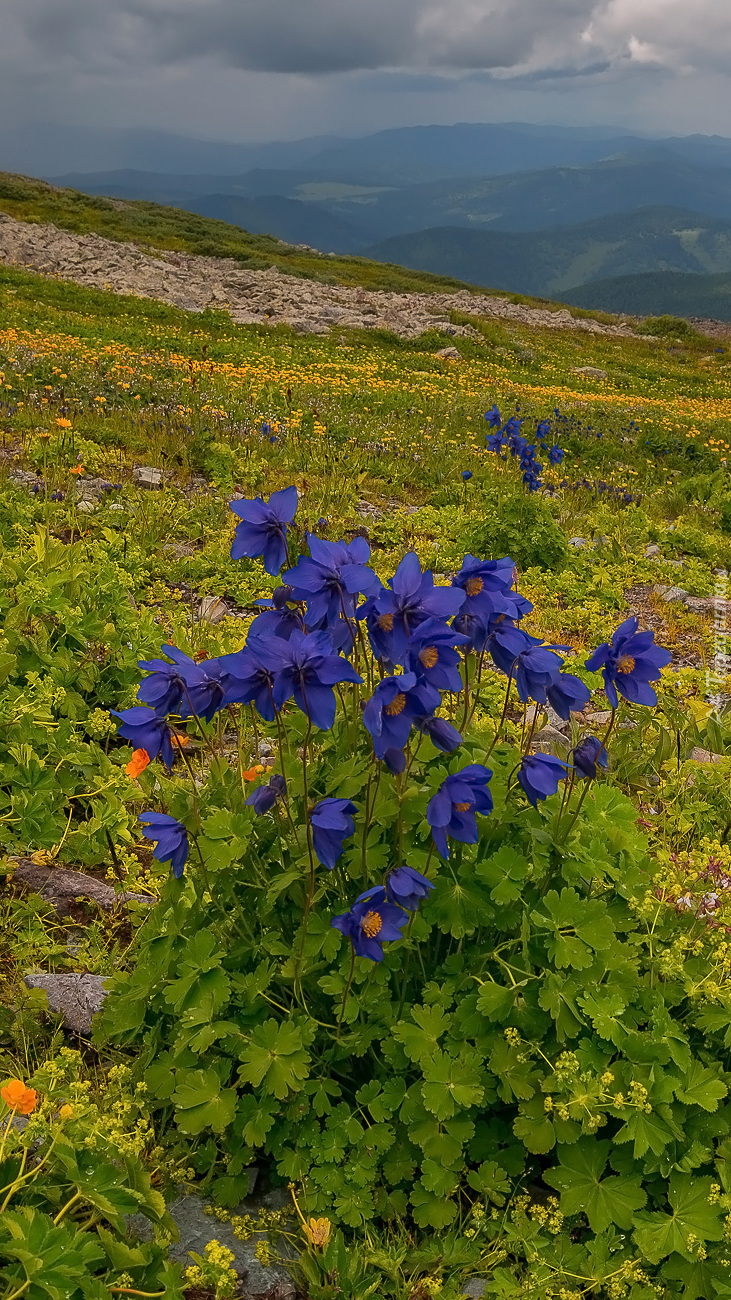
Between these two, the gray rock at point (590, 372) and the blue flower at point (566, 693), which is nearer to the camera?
the blue flower at point (566, 693)

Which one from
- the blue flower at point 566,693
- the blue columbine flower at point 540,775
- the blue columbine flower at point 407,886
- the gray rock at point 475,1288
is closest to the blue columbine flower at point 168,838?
the blue columbine flower at point 407,886

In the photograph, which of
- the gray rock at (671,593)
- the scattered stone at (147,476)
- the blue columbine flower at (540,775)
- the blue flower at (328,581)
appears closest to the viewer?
the blue flower at (328,581)

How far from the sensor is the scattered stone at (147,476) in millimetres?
8836

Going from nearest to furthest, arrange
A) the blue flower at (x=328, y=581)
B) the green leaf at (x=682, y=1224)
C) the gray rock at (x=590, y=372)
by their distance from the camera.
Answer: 1. the blue flower at (x=328, y=581)
2. the green leaf at (x=682, y=1224)
3. the gray rock at (x=590, y=372)

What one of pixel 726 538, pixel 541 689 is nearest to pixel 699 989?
pixel 541 689

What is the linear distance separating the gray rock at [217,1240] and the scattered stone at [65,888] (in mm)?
1311

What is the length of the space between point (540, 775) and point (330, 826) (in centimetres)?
67

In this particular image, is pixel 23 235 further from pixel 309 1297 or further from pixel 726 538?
pixel 309 1297

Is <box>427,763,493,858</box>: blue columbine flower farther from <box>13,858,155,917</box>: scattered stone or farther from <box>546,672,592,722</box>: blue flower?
<box>13,858,155,917</box>: scattered stone

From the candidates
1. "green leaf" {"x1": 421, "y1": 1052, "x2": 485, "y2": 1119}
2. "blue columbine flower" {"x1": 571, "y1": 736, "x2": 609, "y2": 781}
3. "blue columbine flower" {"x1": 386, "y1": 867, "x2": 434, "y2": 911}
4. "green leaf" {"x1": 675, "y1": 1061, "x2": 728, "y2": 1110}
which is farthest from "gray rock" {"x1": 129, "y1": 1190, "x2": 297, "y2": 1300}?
"blue columbine flower" {"x1": 571, "y1": 736, "x2": 609, "y2": 781}

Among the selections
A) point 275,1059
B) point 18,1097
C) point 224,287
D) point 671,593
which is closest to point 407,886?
point 275,1059

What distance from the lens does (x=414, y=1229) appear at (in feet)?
8.23

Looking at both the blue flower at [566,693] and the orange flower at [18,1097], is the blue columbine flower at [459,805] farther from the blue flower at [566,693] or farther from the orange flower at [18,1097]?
the orange flower at [18,1097]

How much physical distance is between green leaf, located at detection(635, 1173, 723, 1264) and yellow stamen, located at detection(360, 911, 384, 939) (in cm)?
115
